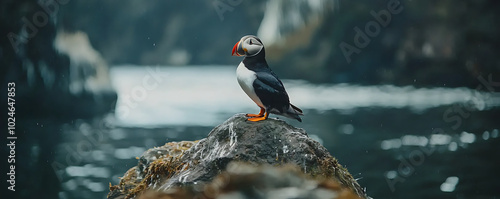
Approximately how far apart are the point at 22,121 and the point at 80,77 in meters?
3.11

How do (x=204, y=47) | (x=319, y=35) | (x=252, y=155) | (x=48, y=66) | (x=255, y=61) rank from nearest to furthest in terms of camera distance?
(x=252, y=155)
(x=255, y=61)
(x=48, y=66)
(x=319, y=35)
(x=204, y=47)

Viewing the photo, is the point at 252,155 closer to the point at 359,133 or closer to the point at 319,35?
the point at 359,133

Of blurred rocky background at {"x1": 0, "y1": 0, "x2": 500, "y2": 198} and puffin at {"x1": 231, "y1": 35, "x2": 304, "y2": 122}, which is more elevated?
blurred rocky background at {"x1": 0, "y1": 0, "x2": 500, "y2": 198}

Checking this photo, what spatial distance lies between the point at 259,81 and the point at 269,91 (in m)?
0.13

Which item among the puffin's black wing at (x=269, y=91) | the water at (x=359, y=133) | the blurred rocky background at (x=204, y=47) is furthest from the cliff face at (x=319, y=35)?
the puffin's black wing at (x=269, y=91)

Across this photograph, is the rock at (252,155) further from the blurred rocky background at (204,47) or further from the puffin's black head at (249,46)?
the blurred rocky background at (204,47)

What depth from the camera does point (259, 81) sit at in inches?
190

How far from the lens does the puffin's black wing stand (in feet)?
15.8

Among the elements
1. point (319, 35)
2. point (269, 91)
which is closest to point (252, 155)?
point (269, 91)

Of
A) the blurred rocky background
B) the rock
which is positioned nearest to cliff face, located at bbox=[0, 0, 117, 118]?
the blurred rocky background

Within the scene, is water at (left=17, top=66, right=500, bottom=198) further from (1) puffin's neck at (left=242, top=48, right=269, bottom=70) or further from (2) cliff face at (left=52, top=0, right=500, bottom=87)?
(1) puffin's neck at (left=242, top=48, right=269, bottom=70)

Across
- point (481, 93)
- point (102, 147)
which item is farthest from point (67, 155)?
point (481, 93)

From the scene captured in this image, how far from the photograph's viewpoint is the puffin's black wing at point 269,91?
15.8ft

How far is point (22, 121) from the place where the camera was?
23703 millimetres
